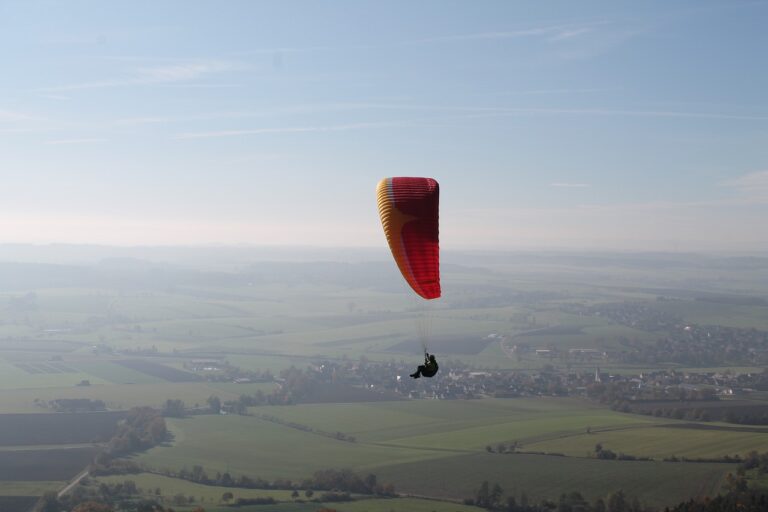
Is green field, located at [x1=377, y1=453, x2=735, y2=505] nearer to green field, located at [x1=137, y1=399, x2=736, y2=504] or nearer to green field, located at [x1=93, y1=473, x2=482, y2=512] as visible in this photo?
green field, located at [x1=137, y1=399, x2=736, y2=504]

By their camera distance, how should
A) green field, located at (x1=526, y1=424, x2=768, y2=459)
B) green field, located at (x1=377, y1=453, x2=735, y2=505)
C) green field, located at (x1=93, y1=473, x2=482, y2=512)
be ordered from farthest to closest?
1. green field, located at (x1=526, y1=424, x2=768, y2=459)
2. green field, located at (x1=377, y1=453, x2=735, y2=505)
3. green field, located at (x1=93, y1=473, x2=482, y2=512)

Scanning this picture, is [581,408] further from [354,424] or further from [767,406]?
[354,424]

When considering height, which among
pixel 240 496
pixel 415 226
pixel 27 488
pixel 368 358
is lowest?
pixel 240 496

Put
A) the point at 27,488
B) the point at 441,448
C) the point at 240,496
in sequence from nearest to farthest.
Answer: the point at 240,496
the point at 27,488
the point at 441,448

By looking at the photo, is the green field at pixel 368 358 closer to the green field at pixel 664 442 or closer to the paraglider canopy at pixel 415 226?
the green field at pixel 664 442

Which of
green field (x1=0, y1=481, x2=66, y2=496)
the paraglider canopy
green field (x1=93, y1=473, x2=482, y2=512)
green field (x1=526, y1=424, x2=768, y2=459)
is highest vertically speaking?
the paraglider canopy

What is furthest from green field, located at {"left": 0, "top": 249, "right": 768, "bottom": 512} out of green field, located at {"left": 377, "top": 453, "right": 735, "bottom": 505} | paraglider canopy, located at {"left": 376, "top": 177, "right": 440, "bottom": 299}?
paraglider canopy, located at {"left": 376, "top": 177, "right": 440, "bottom": 299}

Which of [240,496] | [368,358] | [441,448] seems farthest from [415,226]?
[368,358]

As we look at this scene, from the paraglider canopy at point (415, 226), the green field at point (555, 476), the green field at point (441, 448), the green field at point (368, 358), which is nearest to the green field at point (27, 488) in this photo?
the green field at point (368, 358)

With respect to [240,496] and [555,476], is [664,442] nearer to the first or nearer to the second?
[555,476]
